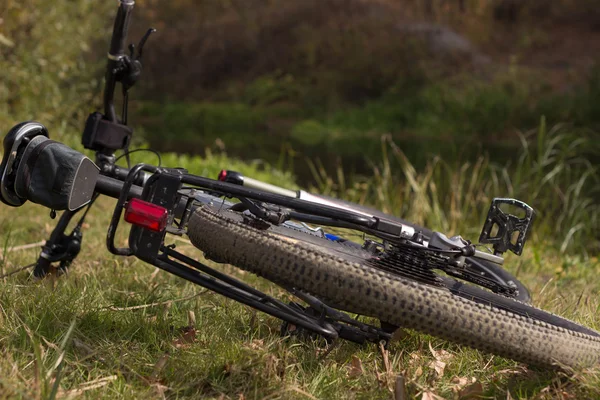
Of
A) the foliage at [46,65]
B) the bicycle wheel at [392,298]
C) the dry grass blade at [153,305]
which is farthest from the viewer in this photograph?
the foliage at [46,65]

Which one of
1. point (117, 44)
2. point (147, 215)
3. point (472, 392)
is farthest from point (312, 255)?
point (117, 44)

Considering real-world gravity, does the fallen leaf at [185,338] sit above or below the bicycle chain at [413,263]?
below

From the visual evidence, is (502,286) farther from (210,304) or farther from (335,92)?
(335,92)

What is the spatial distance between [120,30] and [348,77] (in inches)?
835

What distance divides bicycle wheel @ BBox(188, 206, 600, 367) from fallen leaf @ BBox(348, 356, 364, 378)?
0.31m

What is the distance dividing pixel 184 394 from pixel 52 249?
135 centimetres

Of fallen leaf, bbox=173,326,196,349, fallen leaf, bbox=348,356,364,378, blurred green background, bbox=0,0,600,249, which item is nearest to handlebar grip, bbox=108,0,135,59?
fallen leaf, bbox=173,326,196,349

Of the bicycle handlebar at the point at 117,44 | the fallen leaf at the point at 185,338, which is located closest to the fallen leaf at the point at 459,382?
the fallen leaf at the point at 185,338

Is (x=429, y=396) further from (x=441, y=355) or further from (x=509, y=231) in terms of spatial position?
(x=509, y=231)

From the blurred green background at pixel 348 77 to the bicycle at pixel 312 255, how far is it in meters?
7.36

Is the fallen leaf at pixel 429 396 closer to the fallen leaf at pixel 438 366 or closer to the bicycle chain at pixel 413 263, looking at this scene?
the fallen leaf at pixel 438 366

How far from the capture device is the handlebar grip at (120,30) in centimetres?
291

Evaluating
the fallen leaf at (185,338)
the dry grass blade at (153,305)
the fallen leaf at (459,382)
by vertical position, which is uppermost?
the fallen leaf at (459,382)

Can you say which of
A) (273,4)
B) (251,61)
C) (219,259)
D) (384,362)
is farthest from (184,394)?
(273,4)
